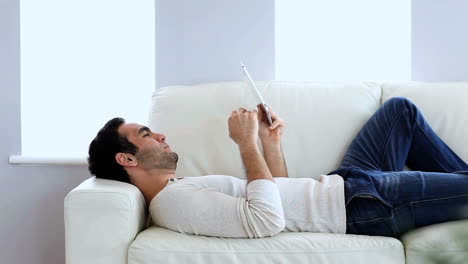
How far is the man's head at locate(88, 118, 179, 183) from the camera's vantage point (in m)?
1.94

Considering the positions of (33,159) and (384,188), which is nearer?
(384,188)

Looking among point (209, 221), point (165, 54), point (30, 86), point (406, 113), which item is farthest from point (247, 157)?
point (30, 86)

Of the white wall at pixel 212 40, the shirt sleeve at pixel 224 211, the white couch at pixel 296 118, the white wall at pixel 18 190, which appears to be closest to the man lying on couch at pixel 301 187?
the shirt sleeve at pixel 224 211

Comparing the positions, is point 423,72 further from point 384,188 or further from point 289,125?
point 384,188

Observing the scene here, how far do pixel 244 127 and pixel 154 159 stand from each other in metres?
0.34

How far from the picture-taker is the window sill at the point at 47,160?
2.74 metres

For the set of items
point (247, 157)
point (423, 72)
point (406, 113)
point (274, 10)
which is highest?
point (274, 10)

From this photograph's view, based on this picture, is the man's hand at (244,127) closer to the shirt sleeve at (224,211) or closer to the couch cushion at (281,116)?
the shirt sleeve at (224,211)

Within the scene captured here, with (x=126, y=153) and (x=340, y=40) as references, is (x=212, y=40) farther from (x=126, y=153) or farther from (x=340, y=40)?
(x=126, y=153)

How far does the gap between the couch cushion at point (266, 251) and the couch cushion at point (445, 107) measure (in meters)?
Result: 0.77

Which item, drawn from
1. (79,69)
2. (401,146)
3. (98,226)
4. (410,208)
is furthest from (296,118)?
(79,69)

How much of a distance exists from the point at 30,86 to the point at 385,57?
1828 millimetres

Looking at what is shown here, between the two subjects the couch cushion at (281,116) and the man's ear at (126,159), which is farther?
the couch cushion at (281,116)

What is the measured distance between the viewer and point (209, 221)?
1.66 meters
